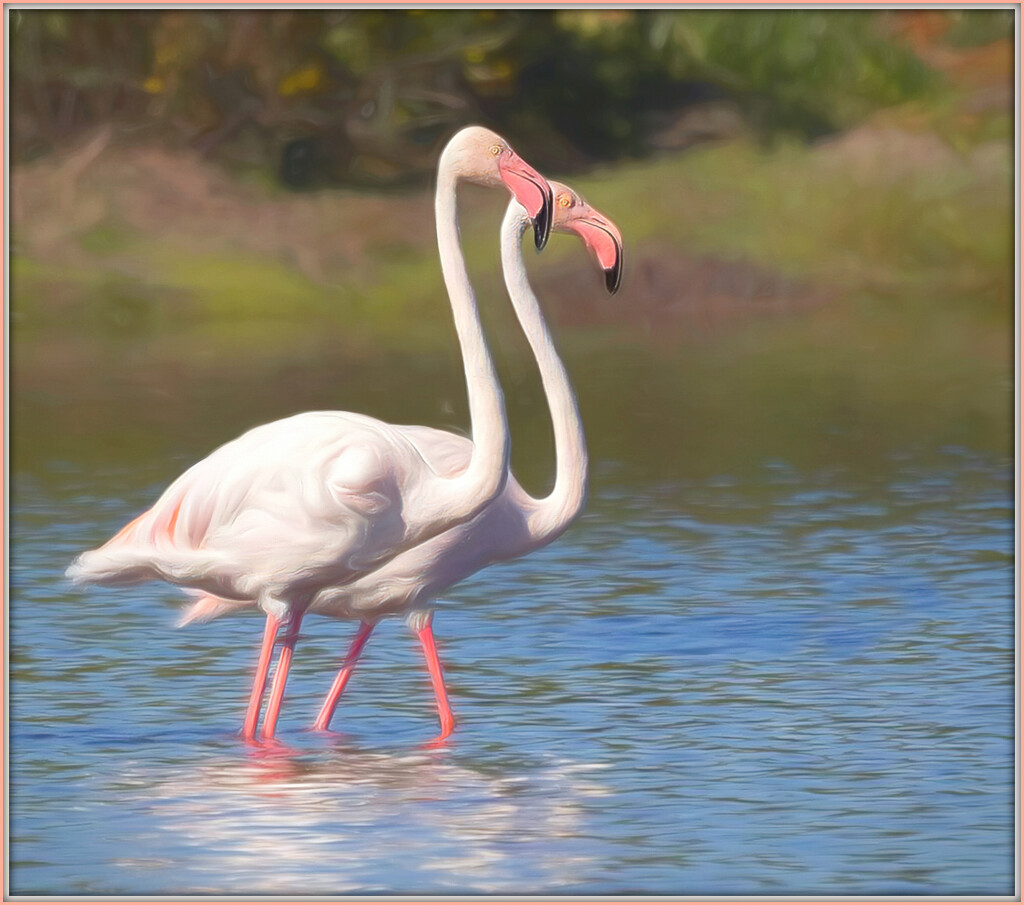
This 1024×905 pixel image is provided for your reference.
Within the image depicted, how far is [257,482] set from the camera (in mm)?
8555

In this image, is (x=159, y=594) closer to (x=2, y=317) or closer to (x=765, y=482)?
(x=2, y=317)

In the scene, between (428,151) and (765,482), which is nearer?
(765,482)

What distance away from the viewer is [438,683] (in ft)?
29.4

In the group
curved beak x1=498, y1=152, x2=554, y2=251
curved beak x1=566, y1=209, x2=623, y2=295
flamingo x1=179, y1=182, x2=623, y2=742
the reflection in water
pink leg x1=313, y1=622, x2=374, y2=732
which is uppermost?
curved beak x1=498, y1=152, x2=554, y2=251

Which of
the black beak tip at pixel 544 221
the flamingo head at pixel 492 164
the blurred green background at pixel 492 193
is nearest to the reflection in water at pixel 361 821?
the black beak tip at pixel 544 221

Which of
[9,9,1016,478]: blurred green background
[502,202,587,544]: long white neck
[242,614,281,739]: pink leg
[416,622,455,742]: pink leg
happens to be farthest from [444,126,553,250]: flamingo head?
[9,9,1016,478]: blurred green background

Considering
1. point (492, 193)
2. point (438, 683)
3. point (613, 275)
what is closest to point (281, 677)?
point (438, 683)

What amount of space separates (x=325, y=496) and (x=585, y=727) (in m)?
1.50

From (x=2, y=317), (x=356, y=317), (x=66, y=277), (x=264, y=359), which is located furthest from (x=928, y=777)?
(x=66, y=277)

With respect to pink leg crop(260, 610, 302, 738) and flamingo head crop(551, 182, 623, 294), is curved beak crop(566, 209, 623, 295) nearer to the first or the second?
flamingo head crop(551, 182, 623, 294)

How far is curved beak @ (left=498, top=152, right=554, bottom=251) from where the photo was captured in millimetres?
8281

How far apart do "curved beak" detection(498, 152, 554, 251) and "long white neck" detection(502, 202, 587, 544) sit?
0.86 ft

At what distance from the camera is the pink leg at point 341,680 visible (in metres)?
9.09

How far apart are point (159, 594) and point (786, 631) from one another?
3.26m
